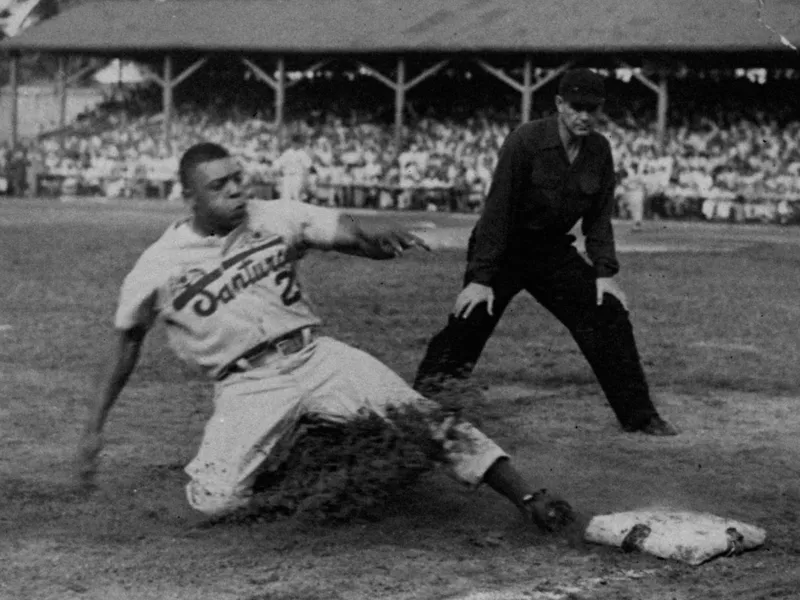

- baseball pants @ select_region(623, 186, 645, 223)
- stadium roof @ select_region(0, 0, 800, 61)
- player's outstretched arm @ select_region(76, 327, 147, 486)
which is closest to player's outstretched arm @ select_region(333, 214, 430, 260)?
player's outstretched arm @ select_region(76, 327, 147, 486)

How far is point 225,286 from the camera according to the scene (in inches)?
221

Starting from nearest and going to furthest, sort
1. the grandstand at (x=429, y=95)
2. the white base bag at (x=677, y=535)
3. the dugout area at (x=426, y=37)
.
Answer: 1. the white base bag at (x=677, y=535)
2. the grandstand at (x=429, y=95)
3. the dugout area at (x=426, y=37)

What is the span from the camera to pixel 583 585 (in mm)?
4812

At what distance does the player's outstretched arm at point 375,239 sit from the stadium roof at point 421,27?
1125 inches

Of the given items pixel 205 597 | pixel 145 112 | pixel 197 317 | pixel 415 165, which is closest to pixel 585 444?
pixel 197 317

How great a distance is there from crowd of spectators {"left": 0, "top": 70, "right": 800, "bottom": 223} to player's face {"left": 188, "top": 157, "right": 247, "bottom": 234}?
25.1 metres

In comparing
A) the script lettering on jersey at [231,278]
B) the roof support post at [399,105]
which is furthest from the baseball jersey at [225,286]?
the roof support post at [399,105]

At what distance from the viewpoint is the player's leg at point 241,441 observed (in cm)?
556

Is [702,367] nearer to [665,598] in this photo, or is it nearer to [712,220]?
[665,598]

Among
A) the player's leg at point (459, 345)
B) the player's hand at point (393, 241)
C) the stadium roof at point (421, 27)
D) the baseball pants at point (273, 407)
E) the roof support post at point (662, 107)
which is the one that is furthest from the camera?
the stadium roof at point (421, 27)

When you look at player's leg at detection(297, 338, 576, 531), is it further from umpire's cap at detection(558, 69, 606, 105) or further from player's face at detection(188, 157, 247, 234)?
umpire's cap at detection(558, 69, 606, 105)

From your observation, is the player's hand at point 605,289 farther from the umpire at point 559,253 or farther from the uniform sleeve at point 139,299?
the uniform sleeve at point 139,299

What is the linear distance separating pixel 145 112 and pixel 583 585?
139ft

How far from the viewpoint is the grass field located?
488cm
